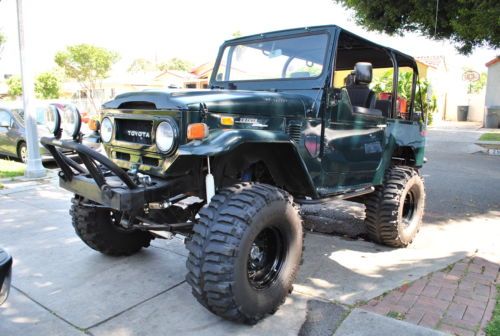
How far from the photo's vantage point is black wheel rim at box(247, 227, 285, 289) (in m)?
3.05

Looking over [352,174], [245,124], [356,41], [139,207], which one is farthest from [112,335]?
[356,41]

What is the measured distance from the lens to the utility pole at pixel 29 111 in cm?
763

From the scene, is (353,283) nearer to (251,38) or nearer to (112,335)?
(112,335)

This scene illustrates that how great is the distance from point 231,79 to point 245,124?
1441mm

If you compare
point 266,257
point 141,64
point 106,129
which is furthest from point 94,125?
point 141,64

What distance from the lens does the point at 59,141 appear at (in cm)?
287

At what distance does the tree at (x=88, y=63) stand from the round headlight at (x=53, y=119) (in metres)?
31.2

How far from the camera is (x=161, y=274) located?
12.3ft

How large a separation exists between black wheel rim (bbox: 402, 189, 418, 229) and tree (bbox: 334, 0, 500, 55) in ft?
19.7

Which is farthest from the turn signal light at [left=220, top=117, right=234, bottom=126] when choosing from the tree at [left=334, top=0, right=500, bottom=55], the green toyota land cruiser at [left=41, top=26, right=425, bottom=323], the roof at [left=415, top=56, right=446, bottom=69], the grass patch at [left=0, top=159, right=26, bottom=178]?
the roof at [left=415, top=56, right=446, bottom=69]

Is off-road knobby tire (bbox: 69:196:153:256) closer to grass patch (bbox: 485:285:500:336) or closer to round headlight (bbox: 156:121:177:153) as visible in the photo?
round headlight (bbox: 156:121:177:153)

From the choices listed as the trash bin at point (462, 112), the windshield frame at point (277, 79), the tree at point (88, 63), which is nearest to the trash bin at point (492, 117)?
the trash bin at point (462, 112)

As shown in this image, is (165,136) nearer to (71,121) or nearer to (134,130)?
(134,130)

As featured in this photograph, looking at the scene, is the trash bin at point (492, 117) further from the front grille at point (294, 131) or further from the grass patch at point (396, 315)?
the grass patch at point (396, 315)
